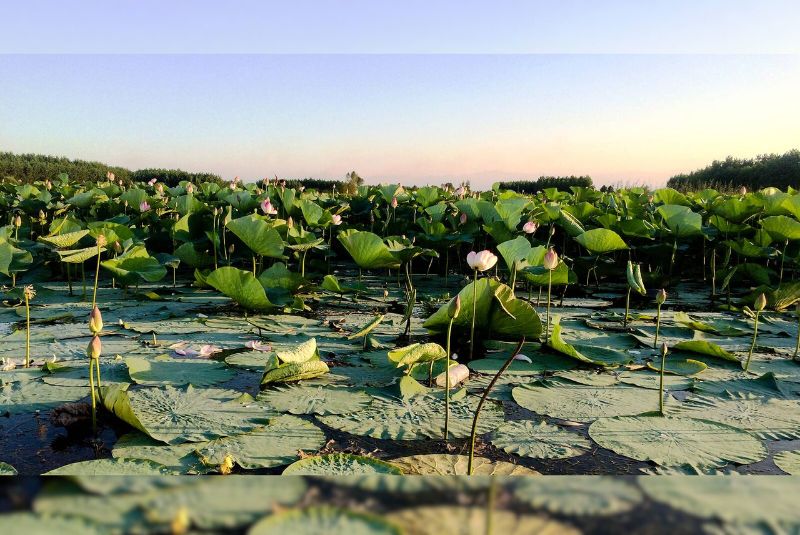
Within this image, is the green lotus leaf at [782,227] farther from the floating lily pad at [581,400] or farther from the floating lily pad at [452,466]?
the floating lily pad at [452,466]

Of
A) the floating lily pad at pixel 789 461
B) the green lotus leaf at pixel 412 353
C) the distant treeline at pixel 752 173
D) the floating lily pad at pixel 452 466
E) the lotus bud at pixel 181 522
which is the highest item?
the distant treeline at pixel 752 173

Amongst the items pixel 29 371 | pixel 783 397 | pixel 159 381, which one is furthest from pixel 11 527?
pixel 783 397

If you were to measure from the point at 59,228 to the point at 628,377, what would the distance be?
311cm

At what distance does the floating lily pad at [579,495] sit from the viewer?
269mm

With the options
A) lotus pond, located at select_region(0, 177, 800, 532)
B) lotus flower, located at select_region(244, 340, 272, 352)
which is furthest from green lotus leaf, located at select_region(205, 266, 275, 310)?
lotus flower, located at select_region(244, 340, 272, 352)

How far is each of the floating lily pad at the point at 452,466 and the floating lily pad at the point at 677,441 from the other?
0.30m

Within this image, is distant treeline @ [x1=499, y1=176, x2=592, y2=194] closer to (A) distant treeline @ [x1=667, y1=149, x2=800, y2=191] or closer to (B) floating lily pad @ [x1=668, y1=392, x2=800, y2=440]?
(A) distant treeline @ [x1=667, y1=149, x2=800, y2=191]

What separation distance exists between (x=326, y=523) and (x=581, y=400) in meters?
1.64

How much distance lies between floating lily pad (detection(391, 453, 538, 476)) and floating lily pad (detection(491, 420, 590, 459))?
3.9 inches

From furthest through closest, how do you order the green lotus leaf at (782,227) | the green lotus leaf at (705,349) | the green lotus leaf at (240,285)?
the green lotus leaf at (782,227) → the green lotus leaf at (240,285) → the green lotus leaf at (705,349)

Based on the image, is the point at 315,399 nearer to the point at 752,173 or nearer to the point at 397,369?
the point at 397,369

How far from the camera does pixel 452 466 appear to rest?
1.31 meters

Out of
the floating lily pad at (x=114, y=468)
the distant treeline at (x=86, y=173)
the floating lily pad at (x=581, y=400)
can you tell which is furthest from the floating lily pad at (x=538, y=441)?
the distant treeline at (x=86, y=173)

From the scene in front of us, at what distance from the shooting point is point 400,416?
1598mm
